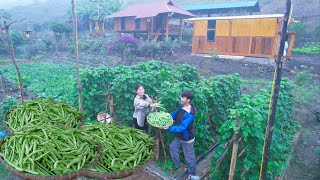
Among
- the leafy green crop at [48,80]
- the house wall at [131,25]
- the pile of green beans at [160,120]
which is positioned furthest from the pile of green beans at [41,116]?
the house wall at [131,25]

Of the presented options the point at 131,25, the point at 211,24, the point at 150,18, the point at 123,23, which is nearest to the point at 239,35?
the point at 211,24

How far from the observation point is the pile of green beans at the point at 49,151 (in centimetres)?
283

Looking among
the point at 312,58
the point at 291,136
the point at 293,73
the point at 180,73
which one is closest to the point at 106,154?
the point at 180,73

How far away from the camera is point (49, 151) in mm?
2967

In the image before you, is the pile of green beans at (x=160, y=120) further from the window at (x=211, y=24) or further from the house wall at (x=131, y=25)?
the house wall at (x=131, y=25)

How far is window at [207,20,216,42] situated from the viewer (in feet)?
71.9

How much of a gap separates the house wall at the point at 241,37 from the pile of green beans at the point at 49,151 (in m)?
18.9

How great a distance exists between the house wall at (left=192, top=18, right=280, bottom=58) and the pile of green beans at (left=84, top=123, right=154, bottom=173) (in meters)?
18.1

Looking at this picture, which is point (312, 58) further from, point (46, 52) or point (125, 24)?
point (46, 52)

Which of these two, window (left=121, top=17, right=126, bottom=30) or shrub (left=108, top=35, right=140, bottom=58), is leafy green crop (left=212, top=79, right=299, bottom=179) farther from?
window (left=121, top=17, right=126, bottom=30)

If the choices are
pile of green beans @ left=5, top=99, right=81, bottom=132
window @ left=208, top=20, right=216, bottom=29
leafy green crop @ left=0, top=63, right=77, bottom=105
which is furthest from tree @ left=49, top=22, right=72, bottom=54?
pile of green beans @ left=5, top=99, right=81, bottom=132

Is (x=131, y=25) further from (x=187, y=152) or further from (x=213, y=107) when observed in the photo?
(x=187, y=152)

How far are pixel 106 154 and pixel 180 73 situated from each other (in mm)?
6139

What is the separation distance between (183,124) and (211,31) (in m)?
19.0
